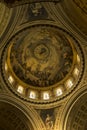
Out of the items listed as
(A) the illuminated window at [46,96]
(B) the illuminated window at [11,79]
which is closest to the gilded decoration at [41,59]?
(A) the illuminated window at [46,96]

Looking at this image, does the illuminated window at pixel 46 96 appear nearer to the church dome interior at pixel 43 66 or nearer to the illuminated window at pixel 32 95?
the church dome interior at pixel 43 66

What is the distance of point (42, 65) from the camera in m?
21.5

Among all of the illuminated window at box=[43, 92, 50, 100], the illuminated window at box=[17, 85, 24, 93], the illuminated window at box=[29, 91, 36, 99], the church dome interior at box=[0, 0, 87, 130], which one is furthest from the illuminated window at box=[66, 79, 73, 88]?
the illuminated window at box=[17, 85, 24, 93]

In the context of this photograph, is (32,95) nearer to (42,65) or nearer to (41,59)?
(42,65)

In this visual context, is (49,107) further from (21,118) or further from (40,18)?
(40,18)

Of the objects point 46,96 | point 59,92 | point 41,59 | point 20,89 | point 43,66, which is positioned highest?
point 41,59

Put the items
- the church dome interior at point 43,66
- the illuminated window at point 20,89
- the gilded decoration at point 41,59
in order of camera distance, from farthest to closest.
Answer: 1. the gilded decoration at point 41,59
2. the illuminated window at point 20,89
3. the church dome interior at point 43,66

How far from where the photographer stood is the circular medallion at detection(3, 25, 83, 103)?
19.3 meters

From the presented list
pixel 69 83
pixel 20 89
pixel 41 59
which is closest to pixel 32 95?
pixel 20 89

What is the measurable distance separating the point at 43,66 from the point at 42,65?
0.38 ft

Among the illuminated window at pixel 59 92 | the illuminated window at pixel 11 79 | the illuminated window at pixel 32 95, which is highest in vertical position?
the illuminated window at pixel 11 79

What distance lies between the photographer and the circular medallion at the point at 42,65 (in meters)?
19.3

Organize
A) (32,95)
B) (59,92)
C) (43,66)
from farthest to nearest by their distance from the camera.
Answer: (43,66), (32,95), (59,92)

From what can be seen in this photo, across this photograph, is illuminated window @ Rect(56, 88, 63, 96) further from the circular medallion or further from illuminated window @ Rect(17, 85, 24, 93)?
illuminated window @ Rect(17, 85, 24, 93)
